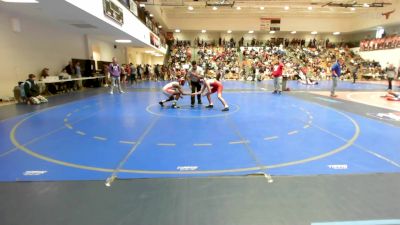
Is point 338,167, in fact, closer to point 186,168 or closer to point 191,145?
point 186,168

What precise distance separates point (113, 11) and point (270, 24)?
1173 inches

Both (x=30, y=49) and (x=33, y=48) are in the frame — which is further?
(x=33, y=48)

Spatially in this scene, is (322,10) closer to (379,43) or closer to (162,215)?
(379,43)

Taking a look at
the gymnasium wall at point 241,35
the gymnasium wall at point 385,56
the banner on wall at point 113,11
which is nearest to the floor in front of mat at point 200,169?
the banner on wall at point 113,11

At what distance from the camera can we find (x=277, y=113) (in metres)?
8.53

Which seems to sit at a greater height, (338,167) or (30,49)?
(30,49)

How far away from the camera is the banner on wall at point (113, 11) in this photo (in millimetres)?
11633

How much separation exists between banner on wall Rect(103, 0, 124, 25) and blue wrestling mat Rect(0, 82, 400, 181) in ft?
18.4

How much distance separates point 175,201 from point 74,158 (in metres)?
2.40

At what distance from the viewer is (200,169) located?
13.3 ft

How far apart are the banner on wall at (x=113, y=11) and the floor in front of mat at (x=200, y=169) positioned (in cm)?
626

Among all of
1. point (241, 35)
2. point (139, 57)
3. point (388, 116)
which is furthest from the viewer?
point (241, 35)

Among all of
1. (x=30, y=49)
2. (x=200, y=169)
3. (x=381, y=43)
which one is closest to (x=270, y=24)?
(x=381, y=43)

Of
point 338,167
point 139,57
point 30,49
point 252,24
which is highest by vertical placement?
point 252,24
